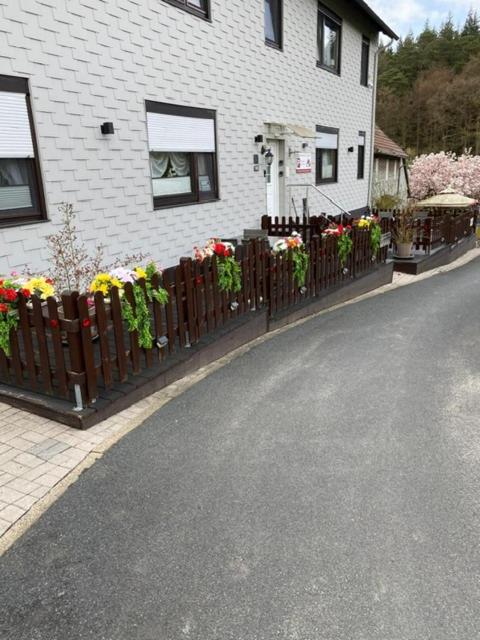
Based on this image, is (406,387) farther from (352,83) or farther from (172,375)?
(352,83)

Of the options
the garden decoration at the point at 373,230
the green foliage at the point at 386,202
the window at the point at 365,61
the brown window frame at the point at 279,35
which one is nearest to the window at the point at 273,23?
the brown window frame at the point at 279,35

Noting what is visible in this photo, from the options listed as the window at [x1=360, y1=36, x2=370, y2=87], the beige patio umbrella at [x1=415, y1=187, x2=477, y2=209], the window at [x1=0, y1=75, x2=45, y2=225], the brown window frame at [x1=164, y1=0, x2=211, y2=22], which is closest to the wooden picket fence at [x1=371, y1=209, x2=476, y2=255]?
the beige patio umbrella at [x1=415, y1=187, x2=477, y2=209]

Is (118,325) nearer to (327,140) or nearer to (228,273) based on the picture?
(228,273)

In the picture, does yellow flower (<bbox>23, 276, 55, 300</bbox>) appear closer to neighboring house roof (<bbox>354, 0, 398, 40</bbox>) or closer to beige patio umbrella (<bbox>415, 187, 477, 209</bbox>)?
neighboring house roof (<bbox>354, 0, 398, 40</bbox>)

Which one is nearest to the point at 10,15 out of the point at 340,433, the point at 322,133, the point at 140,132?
the point at 140,132

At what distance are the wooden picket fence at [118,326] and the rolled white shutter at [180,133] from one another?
2.45 meters

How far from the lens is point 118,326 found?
3.98m

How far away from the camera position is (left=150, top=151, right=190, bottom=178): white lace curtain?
7367 millimetres

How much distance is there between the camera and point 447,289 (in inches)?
359

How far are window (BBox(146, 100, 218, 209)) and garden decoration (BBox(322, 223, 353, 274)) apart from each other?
2.28m

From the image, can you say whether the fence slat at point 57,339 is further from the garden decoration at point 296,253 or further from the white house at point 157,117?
the garden decoration at point 296,253

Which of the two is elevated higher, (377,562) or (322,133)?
(322,133)

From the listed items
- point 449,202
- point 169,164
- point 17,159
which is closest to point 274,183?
point 169,164

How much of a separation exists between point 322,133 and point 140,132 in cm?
760
